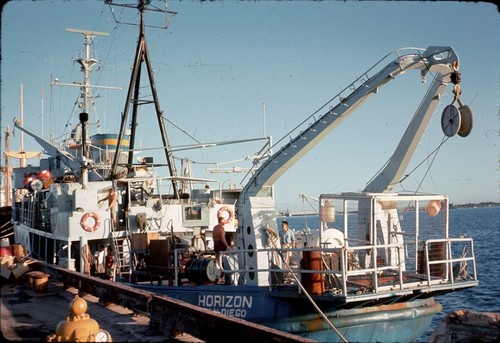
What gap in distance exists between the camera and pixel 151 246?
51.7ft

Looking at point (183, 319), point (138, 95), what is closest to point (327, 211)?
point (183, 319)

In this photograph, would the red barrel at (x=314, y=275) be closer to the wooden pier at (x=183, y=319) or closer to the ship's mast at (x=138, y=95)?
the wooden pier at (x=183, y=319)

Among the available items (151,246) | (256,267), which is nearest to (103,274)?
(151,246)

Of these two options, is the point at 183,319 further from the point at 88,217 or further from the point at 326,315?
the point at 88,217

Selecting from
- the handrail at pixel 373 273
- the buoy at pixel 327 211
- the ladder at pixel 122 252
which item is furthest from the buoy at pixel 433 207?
the ladder at pixel 122 252

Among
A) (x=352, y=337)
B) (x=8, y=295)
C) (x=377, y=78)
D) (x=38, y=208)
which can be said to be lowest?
(x=352, y=337)

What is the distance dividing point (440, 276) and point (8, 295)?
10.7 meters

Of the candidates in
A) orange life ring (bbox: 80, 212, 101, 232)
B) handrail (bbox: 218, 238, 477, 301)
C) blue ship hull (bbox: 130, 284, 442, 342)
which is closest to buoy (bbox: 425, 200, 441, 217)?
handrail (bbox: 218, 238, 477, 301)

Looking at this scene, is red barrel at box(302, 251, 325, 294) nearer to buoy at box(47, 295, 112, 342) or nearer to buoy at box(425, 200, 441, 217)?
buoy at box(425, 200, 441, 217)

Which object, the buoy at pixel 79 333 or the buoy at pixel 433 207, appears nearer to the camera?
the buoy at pixel 79 333

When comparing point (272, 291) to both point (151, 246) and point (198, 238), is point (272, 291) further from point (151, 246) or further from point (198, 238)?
point (198, 238)

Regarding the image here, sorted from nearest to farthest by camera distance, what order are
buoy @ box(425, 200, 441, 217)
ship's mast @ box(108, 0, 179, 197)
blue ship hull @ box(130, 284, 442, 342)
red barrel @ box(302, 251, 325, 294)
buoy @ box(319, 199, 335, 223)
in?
red barrel @ box(302, 251, 325, 294)
blue ship hull @ box(130, 284, 442, 342)
buoy @ box(319, 199, 335, 223)
buoy @ box(425, 200, 441, 217)
ship's mast @ box(108, 0, 179, 197)

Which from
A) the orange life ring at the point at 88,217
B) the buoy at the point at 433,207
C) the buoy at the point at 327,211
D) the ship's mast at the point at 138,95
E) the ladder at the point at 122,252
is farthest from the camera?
the ship's mast at the point at 138,95

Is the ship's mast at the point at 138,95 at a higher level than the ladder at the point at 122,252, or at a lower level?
higher
